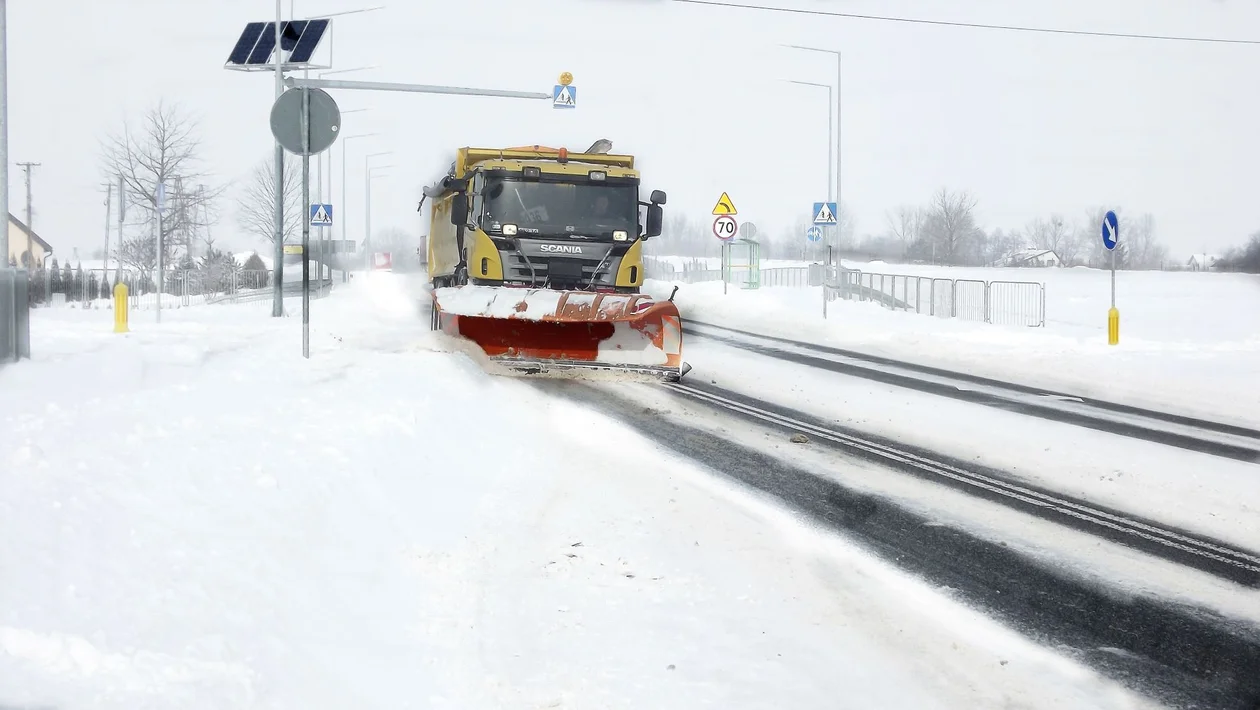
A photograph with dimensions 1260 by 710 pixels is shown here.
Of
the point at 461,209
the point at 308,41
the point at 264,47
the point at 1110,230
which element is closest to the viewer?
the point at 461,209

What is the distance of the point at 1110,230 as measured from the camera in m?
19.6

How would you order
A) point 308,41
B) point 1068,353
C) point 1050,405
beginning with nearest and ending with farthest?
point 1050,405 → point 1068,353 → point 308,41

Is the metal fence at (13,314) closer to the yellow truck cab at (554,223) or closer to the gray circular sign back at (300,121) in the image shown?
the gray circular sign back at (300,121)

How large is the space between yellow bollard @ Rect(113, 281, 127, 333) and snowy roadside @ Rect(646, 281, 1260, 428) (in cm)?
1260

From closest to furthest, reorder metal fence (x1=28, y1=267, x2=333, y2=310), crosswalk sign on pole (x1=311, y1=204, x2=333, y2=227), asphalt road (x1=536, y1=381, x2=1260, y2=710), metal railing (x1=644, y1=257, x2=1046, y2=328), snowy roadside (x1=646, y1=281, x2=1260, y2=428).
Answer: asphalt road (x1=536, y1=381, x2=1260, y2=710) → snowy roadside (x1=646, y1=281, x2=1260, y2=428) → metal railing (x1=644, y1=257, x2=1046, y2=328) → crosswalk sign on pole (x1=311, y1=204, x2=333, y2=227) → metal fence (x1=28, y1=267, x2=333, y2=310)

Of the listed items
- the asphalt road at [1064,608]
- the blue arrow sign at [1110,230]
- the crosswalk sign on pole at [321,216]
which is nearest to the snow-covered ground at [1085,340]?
the blue arrow sign at [1110,230]

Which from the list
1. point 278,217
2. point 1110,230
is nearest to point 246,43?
point 278,217

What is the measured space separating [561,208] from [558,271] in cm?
88

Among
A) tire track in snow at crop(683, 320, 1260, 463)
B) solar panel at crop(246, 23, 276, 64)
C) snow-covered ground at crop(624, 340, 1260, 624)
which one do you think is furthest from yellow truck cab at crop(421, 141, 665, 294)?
solar panel at crop(246, 23, 276, 64)

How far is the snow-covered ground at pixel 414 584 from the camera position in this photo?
12.6ft

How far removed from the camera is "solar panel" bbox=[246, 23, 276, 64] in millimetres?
26984

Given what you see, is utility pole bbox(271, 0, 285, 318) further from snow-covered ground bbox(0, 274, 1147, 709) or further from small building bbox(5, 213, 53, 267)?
small building bbox(5, 213, 53, 267)

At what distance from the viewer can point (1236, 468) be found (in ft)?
28.5

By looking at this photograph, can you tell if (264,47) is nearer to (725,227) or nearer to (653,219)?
(725,227)
